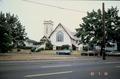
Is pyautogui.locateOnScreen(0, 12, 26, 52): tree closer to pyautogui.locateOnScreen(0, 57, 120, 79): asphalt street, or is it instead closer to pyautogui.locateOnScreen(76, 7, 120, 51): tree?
pyautogui.locateOnScreen(0, 57, 120, 79): asphalt street

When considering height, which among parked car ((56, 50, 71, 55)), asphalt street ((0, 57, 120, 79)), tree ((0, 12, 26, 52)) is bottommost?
asphalt street ((0, 57, 120, 79))

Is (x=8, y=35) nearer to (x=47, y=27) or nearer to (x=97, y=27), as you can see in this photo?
(x=47, y=27)

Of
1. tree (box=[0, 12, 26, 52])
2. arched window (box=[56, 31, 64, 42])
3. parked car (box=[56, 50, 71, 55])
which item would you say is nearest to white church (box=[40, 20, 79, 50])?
arched window (box=[56, 31, 64, 42])

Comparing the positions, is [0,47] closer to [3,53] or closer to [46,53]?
[3,53]

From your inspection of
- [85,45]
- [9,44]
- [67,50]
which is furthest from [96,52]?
[9,44]

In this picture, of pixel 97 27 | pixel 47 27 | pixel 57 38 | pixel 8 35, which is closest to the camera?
pixel 8 35

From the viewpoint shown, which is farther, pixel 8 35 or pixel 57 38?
pixel 57 38

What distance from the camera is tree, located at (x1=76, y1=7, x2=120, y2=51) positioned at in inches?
1244

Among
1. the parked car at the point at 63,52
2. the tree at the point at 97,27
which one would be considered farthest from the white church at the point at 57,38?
the tree at the point at 97,27

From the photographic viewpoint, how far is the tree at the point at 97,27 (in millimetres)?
31595

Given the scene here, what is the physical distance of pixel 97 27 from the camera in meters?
31.7

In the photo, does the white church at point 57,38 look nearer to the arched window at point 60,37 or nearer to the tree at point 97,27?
the arched window at point 60,37

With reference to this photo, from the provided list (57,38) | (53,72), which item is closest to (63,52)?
(57,38)

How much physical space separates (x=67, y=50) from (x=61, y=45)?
939 mm
